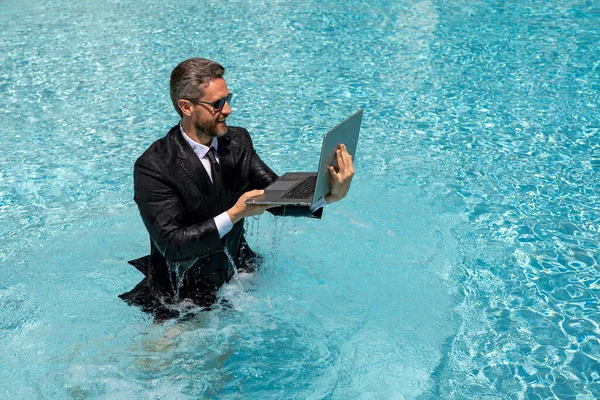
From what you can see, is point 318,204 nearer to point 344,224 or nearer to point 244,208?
point 244,208

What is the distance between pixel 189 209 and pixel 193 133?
14.6 inches

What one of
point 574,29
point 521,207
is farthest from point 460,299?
point 574,29

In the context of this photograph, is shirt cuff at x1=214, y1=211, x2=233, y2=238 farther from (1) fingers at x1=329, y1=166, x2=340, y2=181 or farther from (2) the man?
(1) fingers at x1=329, y1=166, x2=340, y2=181

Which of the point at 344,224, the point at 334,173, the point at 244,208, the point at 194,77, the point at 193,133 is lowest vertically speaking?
the point at 344,224

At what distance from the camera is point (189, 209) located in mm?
3240

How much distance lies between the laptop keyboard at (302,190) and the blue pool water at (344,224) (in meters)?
0.87

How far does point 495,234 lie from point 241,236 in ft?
7.59

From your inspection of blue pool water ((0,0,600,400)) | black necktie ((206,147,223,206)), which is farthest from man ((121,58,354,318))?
blue pool water ((0,0,600,400))

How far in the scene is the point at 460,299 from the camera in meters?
4.41

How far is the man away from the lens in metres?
3.05

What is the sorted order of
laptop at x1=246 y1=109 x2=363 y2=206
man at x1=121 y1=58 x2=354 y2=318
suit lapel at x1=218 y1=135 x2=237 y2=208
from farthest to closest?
1. suit lapel at x1=218 y1=135 x2=237 y2=208
2. man at x1=121 y1=58 x2=354 y2=318
3. laptop at x1=246 y1=109 x2=363 y2=206

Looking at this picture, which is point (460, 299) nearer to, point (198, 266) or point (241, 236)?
point (241, 236)

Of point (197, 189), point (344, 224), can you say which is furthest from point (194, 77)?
point (344, 224)

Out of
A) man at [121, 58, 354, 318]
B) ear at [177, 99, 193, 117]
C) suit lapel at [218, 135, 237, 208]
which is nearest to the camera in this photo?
man at [121, 58, 354, 318]
